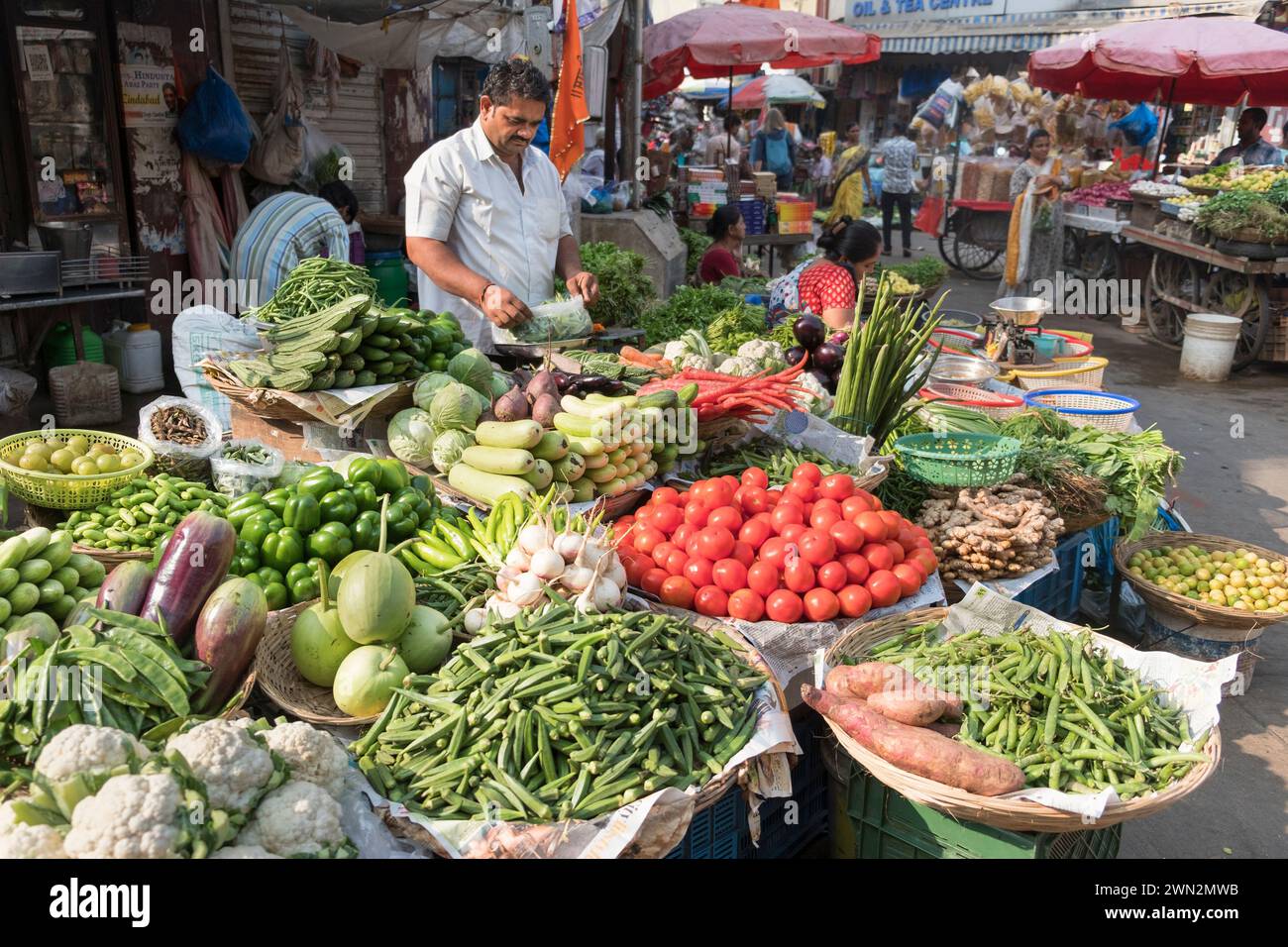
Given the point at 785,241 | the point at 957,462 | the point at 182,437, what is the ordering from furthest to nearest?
1. the point at 785,241
2. the point at 957,462
3. the point at 182,437

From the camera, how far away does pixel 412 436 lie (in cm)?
379

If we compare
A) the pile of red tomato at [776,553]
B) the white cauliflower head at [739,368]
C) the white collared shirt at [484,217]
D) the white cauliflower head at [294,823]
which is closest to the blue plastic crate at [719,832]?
the pile of red tomato at [776,553]

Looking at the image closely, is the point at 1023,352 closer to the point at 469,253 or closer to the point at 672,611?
the point at 469,253

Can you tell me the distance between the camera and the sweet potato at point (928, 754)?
253 centimetres

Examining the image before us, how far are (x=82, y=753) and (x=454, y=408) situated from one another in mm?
2019

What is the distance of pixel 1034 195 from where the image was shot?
38.3 feet

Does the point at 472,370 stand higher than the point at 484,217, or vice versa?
the point at 484,217

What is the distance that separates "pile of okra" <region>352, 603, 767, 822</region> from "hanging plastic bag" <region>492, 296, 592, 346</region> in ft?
6.69

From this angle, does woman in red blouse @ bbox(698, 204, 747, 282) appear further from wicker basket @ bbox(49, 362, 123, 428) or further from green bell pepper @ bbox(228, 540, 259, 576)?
green bell pepper @ bbox(228, 540, 259, 576)

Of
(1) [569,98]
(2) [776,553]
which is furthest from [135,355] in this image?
(2) [776,553]

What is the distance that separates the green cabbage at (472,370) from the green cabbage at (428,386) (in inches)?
4.4

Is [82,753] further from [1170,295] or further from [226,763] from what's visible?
[1170,295]
